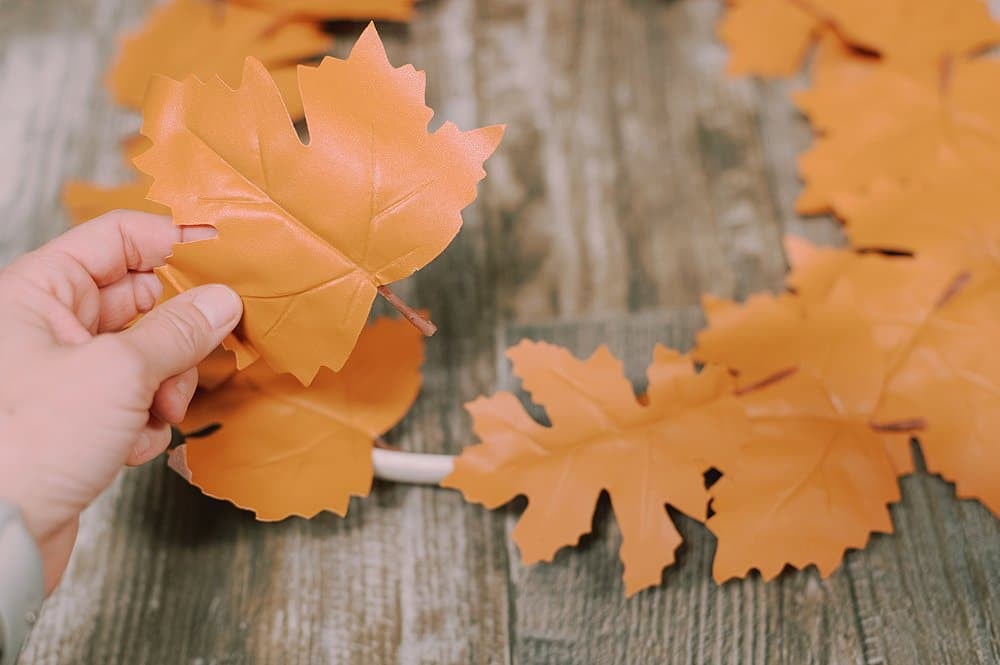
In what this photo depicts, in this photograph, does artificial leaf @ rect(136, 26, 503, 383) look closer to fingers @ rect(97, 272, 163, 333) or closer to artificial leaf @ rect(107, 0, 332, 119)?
fingers @ rect(97, 272, 163, 333)

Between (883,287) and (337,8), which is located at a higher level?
(337,8)

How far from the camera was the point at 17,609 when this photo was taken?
535mm

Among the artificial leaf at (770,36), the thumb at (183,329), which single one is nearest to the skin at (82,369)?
the thumb at (183,329)

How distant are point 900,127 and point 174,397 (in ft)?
2.56

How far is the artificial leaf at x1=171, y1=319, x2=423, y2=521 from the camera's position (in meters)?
0.69

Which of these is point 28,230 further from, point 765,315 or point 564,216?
point 765,315

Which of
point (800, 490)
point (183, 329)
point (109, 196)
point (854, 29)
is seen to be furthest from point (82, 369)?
point (854, 29)

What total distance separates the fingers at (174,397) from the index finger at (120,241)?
0.11 metres

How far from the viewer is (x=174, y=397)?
639mm

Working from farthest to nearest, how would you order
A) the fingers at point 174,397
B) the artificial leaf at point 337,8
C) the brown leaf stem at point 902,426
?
the artificial leaf at point 337,8
the brown leaf stem at point 902,426
the fingers at point 174,397

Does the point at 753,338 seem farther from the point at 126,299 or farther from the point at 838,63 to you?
the point at 126,299

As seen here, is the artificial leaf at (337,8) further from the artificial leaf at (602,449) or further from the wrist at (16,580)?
the wrist at (16,580)

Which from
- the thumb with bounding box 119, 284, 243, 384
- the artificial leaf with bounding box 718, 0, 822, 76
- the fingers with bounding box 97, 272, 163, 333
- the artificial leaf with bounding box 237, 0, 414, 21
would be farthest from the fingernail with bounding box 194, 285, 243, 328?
the artificial leaf with bounding box 718, 0, 822, 76

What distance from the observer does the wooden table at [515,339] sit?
709mm
